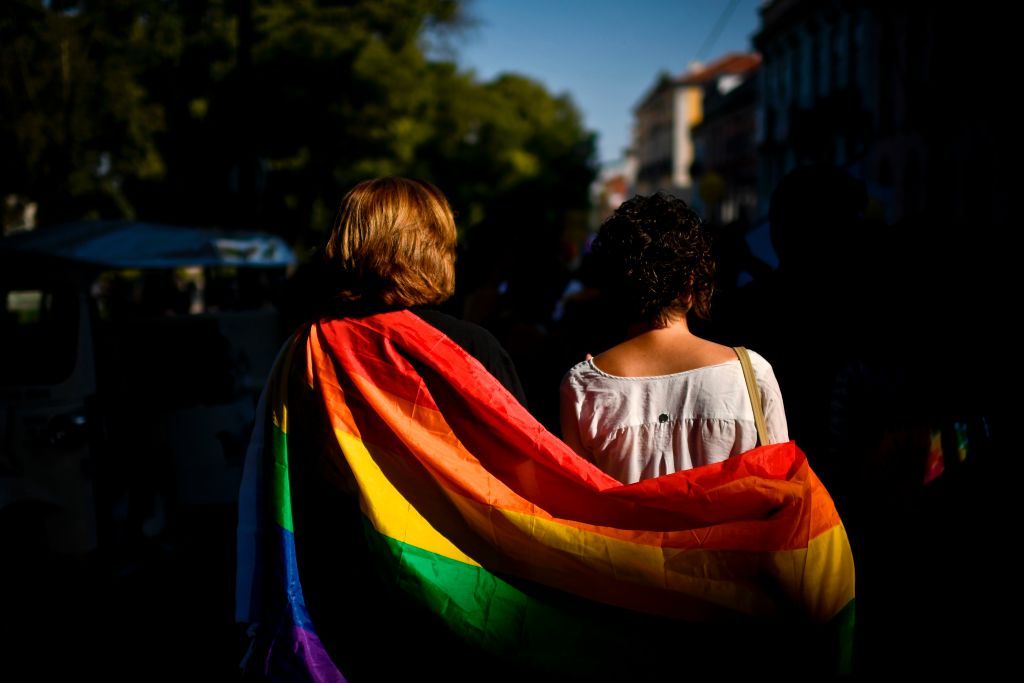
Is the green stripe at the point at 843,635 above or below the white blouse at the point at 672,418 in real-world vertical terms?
below

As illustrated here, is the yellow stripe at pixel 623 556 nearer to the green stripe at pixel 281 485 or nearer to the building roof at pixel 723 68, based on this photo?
the green stripe at pixel 281 485

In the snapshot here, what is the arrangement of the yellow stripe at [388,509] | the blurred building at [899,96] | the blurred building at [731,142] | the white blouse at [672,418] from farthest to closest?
the blurred building at [731,142] < the blurred building at [899,96] < the white blouse at [672,418] < the yellow stripe at [388,509]

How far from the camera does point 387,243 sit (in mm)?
2660

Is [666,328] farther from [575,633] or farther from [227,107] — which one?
[227,107]

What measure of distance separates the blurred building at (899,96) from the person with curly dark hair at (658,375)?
7.31m

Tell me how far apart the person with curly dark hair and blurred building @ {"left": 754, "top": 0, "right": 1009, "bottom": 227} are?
7307 mm

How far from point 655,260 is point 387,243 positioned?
0.73 meters

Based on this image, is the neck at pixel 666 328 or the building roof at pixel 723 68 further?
the building roof at pixel 723 68

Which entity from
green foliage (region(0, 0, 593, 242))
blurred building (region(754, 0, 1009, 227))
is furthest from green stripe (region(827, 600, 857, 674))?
blurred building (region(754, 0, 1009, 227))

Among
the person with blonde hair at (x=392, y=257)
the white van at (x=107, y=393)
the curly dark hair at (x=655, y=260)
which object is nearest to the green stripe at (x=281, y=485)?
the person with blonde hair at (x=392, y=257)


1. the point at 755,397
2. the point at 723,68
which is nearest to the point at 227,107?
the point at 755,397

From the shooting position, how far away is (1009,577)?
117 inches

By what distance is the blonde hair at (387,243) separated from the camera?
→ 2.66m

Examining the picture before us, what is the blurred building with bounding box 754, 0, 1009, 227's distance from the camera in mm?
20375
